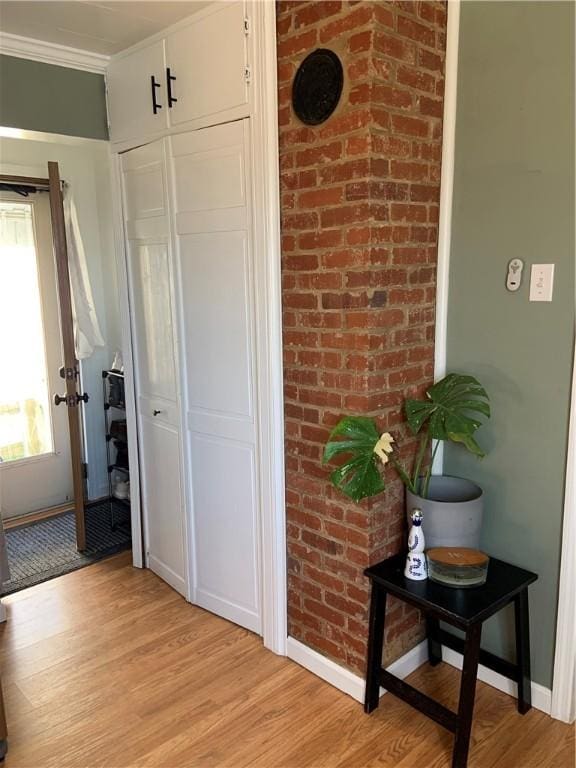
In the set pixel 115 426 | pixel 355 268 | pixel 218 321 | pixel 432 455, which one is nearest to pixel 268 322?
pixel 218 321

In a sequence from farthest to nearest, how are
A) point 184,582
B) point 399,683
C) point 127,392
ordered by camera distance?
point 127,392 < point 184,582 < point 399,683

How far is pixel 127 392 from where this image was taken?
296cm

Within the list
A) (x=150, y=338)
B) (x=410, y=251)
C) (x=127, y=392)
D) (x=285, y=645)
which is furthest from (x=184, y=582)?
(x=410, y=251)

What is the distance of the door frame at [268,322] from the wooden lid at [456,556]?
610 millimetres

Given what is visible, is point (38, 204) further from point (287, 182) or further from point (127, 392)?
point (287, 182)

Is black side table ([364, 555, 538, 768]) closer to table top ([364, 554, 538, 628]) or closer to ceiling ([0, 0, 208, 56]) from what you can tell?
table top ([364, 554, 538, 628])

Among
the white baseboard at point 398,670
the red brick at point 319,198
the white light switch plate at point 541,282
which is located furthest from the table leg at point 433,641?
the red brick at point 319,198

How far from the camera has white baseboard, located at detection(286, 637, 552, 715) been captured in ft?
6.71

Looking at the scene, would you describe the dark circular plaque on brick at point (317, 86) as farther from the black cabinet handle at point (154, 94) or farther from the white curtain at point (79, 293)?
the white curtain at point (79, 293)

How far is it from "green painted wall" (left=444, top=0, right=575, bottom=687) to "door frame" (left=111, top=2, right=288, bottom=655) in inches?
25.0

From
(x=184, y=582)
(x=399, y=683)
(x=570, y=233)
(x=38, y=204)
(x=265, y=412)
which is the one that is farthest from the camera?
(x=38, y=204)

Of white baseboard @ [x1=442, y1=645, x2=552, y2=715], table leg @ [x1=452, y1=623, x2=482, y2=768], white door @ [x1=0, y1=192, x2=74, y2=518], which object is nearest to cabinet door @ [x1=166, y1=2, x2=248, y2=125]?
white door @ [x1=0, y1=192, x2=74, y2=518]

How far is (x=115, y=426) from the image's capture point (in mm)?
3549

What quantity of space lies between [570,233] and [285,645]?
5.96ft
